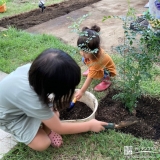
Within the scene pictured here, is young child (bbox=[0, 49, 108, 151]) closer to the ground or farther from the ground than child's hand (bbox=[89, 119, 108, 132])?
farther from the ground

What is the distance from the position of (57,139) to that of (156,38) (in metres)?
0.98

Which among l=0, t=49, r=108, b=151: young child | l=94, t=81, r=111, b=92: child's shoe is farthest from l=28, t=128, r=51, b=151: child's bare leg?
l=94, t=81, r=111, b=92: child's shoe

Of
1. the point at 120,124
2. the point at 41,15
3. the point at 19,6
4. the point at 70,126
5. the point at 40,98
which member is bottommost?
the point at 19,6

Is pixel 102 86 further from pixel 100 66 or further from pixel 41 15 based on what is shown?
pixel 41 15

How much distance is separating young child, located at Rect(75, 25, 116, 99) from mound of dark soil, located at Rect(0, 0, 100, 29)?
7.18 ft

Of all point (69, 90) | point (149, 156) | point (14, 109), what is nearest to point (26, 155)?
point (14, 109)

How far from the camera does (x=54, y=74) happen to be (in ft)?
4.17

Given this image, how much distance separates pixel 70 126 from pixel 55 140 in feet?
0.72

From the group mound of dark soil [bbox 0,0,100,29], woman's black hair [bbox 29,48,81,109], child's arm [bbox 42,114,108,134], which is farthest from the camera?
mound of dark soil [bbox 0,0,100,29]

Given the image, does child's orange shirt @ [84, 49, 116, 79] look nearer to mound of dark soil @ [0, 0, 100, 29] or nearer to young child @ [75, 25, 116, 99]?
young child @ [75, 25, 116, 99]

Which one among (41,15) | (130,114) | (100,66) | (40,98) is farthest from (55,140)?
(41,15)

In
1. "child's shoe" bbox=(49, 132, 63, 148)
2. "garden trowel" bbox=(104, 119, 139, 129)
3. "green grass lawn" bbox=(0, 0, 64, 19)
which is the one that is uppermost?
"garden trowel" bbox=(104, 119, 139, 129)

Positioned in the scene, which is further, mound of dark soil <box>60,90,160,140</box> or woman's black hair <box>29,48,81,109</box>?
mound of dark soil <box>60,90,160,140</box>

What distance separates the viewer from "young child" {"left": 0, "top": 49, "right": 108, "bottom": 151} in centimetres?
129
